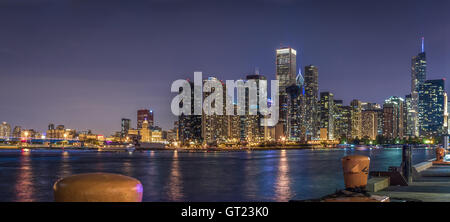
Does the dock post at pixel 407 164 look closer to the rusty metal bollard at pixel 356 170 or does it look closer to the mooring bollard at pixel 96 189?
the rusty metal bollard at pixel 356 170

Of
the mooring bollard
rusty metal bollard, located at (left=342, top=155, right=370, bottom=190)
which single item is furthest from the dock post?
the mooring bollard

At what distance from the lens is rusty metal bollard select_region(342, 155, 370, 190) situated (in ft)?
38.7

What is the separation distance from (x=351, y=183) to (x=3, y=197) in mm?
32545

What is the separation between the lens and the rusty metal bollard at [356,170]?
11789 millimetres

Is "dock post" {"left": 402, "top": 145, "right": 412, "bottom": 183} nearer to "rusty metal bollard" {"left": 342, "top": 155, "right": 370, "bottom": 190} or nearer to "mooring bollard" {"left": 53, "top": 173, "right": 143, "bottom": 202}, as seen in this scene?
"rusty metal bollard" {"left": 342, "top": 155, "right": 370, "bottom": 190}

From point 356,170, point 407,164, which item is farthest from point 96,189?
point 407,164

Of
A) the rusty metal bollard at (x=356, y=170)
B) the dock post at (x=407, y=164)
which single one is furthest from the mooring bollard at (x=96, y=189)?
the dock post at (x=407, y=164)

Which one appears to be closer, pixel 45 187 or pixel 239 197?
pixel 239 197

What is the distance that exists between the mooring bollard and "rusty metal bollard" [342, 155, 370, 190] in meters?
8.11

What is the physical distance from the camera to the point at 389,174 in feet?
59.9

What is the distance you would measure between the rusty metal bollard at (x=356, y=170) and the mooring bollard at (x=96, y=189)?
26.6 feet
